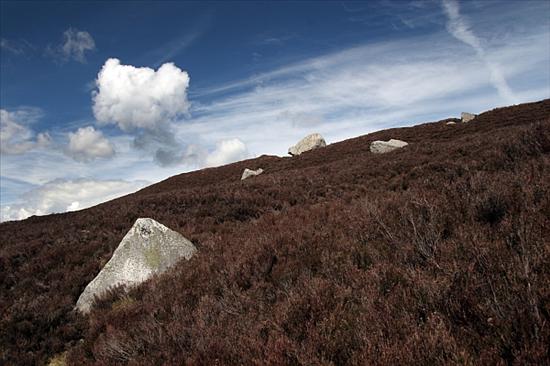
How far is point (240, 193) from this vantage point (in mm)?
14703

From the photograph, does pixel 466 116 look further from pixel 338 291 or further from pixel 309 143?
pixel 338 291

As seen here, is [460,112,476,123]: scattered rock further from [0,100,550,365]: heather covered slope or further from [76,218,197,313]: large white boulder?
[76,218,197,313]: large white boulder

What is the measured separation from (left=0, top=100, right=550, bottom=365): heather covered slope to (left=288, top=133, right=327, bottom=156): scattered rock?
32.6 m

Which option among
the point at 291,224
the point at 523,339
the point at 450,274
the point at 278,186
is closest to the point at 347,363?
the point at 523,339

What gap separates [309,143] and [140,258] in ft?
120

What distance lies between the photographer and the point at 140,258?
8.17 meters

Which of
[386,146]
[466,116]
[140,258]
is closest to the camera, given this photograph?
[140,258]

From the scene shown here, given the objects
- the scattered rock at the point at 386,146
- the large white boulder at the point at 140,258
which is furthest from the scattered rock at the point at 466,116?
the large white boulder at the point at 140,258

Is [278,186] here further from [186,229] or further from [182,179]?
[182,179]

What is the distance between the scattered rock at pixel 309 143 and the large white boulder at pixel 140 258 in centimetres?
3537

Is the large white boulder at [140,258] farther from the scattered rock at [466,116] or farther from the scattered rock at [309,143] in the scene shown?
the scattered rock at [466,116]

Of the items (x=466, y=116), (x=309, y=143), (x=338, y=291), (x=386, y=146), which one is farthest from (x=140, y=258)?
(x=466, y=116)

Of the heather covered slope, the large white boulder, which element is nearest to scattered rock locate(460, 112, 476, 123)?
the heather covered slope

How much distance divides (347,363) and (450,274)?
1502 millimetres
